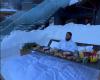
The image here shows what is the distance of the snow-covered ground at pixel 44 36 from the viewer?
915 cm

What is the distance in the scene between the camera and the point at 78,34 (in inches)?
377

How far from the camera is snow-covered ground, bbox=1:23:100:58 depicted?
915 cm

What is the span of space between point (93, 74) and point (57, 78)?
1.56 ft

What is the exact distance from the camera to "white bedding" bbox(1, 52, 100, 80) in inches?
175

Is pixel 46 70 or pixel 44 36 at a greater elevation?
pixel 46 70

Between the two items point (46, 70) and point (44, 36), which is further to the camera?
point (44, 36)

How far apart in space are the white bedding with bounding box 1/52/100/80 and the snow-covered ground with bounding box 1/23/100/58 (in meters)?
3.25

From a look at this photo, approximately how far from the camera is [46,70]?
16.0 feet

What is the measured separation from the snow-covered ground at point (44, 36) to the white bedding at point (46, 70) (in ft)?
10.7

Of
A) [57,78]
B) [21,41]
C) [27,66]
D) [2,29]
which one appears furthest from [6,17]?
[57,78]

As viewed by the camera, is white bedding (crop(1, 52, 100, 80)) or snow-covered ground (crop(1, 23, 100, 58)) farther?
snow-covered ground (crop(1, 23, 100, 58))

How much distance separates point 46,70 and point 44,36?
6500 millimetres

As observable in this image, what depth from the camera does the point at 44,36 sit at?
1134cm

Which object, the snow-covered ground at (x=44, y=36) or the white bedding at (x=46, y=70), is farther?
the snow-covered ground at (x=44, y=36)
